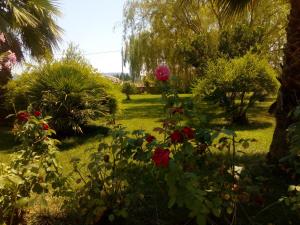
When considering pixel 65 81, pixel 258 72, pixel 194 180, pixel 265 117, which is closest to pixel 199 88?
pixel 258 72

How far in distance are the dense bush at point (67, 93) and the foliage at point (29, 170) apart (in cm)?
488

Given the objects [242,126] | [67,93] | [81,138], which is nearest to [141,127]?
[81,138]

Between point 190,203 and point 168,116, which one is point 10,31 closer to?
point 168,116

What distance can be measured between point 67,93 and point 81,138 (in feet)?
3.34

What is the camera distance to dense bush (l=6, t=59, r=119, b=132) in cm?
863

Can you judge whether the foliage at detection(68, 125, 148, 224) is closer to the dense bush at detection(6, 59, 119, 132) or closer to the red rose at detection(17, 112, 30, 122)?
the red rose at detection(17, 112, 30, 122)

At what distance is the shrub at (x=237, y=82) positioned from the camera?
10336 millimetres

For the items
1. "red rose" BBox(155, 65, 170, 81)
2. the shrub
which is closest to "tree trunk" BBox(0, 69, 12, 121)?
the shrub

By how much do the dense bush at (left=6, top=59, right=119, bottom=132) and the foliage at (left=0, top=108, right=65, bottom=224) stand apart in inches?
192

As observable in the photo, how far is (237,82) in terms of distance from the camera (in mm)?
10297

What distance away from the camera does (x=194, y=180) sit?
246 cm

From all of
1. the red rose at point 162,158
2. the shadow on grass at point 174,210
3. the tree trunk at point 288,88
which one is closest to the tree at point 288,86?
the tree trunk at point 288,88

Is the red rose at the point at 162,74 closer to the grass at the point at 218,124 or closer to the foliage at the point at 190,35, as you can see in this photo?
the grass at the point at 218,124

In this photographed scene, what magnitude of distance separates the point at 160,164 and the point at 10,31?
9.23 m
